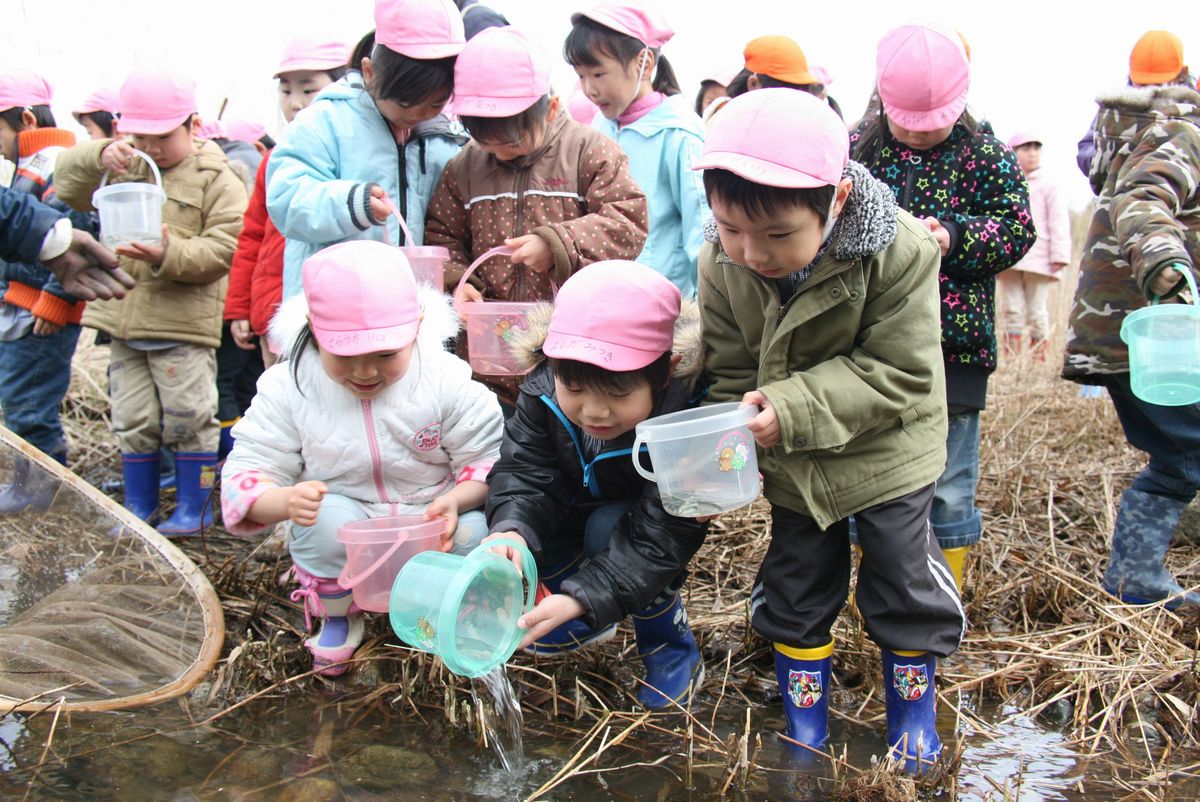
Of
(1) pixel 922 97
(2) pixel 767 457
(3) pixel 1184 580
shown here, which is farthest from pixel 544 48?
(3) pixel 1184 580

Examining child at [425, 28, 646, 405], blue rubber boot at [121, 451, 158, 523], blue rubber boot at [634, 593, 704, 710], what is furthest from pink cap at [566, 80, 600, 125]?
blue rubber boot at [634, 593, 704, 710]

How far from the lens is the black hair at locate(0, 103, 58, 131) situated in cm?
479

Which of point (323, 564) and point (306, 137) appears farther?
point (306, 137)

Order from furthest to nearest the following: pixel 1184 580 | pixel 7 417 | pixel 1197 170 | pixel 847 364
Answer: pixel 7 417 < pixel 1184 580 < pixel 1197 170 < pixel 847 364

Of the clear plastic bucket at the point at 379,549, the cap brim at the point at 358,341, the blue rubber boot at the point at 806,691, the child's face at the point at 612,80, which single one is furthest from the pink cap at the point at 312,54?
the blue rubber boot at the point at 806,691

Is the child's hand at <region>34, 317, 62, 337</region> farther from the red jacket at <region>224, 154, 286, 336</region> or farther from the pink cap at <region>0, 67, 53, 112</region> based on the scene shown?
the pink cap at <region>0, 67, 53, 112</region>

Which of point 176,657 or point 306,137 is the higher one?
point 306,137

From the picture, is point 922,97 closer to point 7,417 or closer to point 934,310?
point 934,310

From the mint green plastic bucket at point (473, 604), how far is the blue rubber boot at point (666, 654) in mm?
415

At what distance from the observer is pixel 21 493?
3184mm

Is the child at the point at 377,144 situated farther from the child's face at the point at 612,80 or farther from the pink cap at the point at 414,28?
the child's face at the point at 612,80

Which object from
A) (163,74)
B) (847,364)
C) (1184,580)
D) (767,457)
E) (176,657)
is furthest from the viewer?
(163,74)

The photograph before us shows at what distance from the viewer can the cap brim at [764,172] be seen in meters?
2.09

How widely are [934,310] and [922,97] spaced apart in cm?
91
